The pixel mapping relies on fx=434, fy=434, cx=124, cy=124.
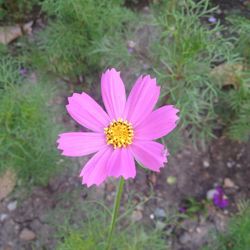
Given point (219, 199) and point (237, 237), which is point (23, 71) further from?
point (237, 237)

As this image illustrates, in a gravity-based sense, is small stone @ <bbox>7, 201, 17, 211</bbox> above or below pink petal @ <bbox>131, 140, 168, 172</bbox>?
below

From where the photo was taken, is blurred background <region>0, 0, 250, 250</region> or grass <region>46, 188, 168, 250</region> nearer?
grass <region>46, 188, 168, 250</region>

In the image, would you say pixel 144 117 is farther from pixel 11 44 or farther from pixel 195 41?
pixel 11 44

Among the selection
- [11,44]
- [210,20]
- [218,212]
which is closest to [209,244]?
[218,212]

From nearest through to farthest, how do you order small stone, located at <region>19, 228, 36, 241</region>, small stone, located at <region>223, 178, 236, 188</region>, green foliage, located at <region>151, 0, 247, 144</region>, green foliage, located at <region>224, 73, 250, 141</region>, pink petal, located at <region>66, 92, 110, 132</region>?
pink petal, located at <region>66, 92, 110, 132</region>, green foliage, located at <region>151, 0, 247, 144</region>, green foliage, located at <region>224, 73, 250, 141</region>, small stone, located at <region>19, 228, 36, 241</region>, small stone, located at <region>223, 178, 236, 188</region>

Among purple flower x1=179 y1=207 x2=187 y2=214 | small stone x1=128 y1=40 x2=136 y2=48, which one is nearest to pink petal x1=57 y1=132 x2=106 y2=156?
purple flower x1=179 y1=207 x2=187 y2=214

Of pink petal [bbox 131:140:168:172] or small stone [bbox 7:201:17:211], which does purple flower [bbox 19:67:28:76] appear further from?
pink petal [bbox 131:140:168:172]
